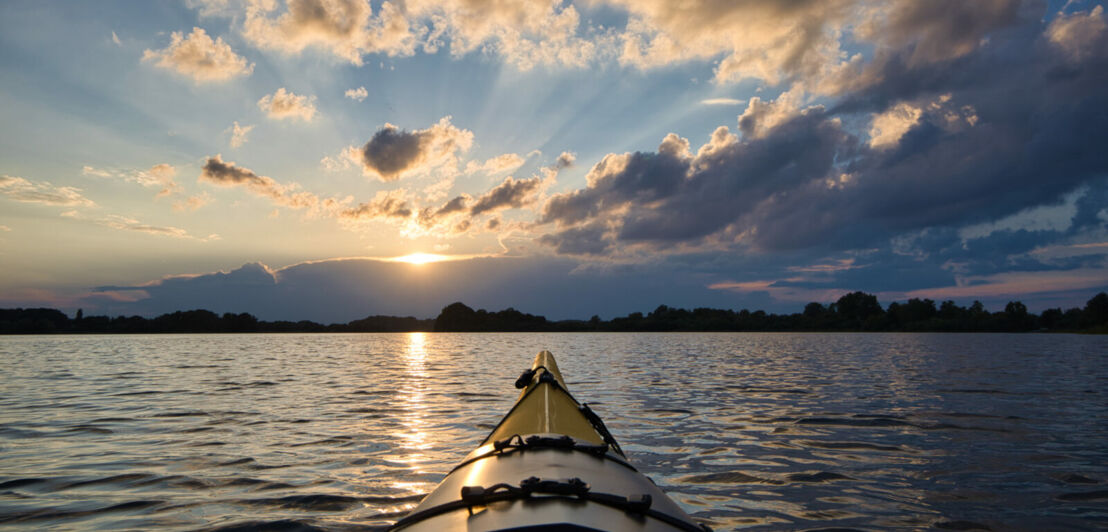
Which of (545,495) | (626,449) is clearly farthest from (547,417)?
(626,449)

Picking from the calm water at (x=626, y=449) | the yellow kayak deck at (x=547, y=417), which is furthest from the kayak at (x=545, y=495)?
the calm water at (x=626, y=449)

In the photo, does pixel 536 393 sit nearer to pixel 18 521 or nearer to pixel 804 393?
pixel 18 521

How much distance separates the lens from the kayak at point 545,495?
125 inches

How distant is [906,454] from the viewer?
9453mm

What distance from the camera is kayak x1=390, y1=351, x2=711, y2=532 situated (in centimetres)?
318

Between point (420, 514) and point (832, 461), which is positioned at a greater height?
point (420, 514)

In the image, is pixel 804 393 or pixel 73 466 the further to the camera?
pixel 804 393

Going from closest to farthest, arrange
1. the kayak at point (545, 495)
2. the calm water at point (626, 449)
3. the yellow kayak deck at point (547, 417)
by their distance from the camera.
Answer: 1. the kayak at point (545, 495)
2. the yellow kayak deck at point (547, 417)
3. the calm water at point (626, 449)

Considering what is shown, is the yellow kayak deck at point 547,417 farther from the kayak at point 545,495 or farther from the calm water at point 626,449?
the calm water at point 626,449

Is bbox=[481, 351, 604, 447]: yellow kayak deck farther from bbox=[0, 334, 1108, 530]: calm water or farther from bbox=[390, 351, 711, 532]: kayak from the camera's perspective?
bbox=[0, 334, 1108, 530]: calm water

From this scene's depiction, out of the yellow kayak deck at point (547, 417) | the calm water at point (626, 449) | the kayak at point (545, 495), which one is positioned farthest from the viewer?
the calm water at point (626, 449)

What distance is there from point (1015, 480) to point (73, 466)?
1343 centimetres

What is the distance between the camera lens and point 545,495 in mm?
3498

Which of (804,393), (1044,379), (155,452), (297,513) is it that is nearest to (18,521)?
(297,513)
